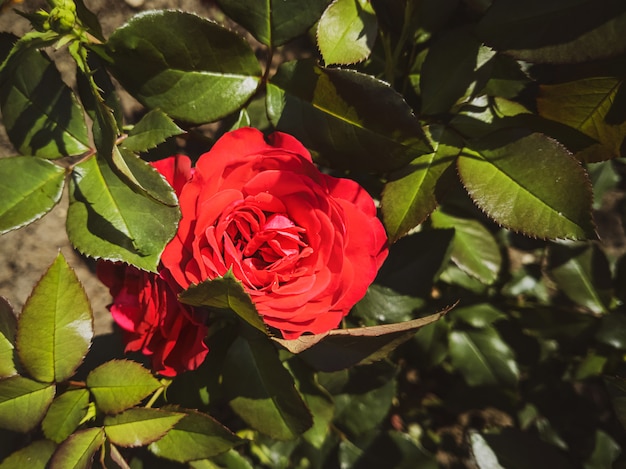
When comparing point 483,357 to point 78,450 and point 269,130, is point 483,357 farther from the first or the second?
point 78,450

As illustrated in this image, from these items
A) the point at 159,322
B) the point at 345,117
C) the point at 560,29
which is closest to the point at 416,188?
the point at 345,117

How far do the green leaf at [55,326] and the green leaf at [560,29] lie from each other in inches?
22.6

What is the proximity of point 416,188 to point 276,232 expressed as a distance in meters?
0.19

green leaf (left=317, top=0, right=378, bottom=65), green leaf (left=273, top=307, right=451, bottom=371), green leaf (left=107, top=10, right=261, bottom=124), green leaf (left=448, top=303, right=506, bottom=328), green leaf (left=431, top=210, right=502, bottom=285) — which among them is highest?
green leaf (left=317, top=0, right=378, bottom=65)

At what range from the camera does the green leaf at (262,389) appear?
26.8 inches

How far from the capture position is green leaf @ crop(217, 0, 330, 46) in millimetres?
579

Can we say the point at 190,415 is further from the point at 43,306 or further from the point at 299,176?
the point at 299,176

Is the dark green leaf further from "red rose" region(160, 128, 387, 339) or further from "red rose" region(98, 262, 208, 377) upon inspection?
"red rose" region(98, 262, 208, 377)

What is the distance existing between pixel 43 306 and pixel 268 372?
309 millimetres

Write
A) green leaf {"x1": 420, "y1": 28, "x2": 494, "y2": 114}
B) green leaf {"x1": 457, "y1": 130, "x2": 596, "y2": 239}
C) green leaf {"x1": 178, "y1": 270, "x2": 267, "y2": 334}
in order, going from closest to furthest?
green leaf {"x1": 178, "y1": 270, "x2": 267, "y2": 334} → green leaf {"x1": 457, "y1": 130, "x2": 596, "y2": 239} → green leaf {"x1": 420, "y1": 28, "x2": 494, "y2": 114}

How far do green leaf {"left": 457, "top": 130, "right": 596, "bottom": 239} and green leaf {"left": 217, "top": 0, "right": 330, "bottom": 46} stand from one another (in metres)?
0.26

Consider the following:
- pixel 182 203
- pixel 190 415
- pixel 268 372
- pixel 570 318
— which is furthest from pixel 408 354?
pixel 182 203

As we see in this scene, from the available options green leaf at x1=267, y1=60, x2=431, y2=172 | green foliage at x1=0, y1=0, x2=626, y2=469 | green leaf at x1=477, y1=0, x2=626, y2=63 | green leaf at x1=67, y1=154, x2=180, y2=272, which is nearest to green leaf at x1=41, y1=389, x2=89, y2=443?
green foliage at x1=0, y1=0, x2=626, y2=469

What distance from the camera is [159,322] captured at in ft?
1.97
